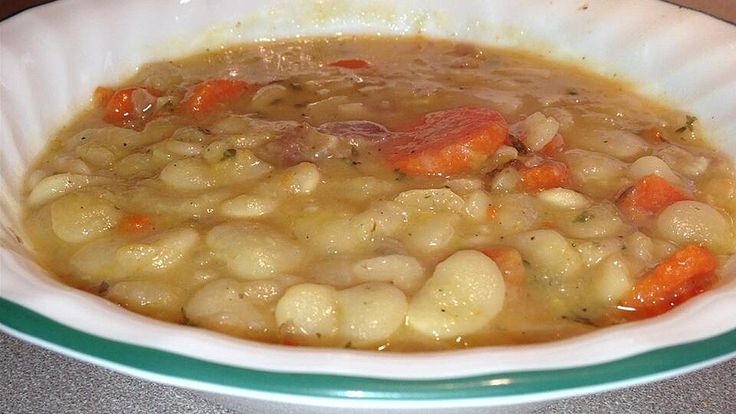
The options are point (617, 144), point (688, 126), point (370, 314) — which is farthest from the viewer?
point (688, 126)

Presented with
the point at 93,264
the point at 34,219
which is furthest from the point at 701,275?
the point at 34,219

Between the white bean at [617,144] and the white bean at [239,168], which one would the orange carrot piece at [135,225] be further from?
the white bean at [617,144]

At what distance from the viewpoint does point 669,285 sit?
4.27 ft

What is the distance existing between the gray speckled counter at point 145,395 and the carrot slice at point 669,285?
26 cm

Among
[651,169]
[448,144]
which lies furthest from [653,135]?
[448,144]

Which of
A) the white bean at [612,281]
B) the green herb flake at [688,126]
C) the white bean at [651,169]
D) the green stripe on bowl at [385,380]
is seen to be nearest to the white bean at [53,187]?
the green stripe on bowl at [385,380]

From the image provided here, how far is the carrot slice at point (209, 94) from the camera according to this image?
1.91 m

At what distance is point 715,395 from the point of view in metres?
1.49

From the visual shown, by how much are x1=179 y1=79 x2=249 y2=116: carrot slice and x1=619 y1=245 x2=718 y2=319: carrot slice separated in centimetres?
112

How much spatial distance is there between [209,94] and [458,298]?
101cm

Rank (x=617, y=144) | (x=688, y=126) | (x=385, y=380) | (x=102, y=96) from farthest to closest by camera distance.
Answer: (x=102, y=96) < (x=688, y=126) < (x=617, y=144) < (x=385, y=380)

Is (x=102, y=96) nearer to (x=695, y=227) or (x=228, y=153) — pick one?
(x=228, y=153)

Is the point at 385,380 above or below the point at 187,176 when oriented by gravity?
above

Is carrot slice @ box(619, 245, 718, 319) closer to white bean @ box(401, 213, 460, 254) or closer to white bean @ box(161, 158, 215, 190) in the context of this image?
white bean @ box(401, 213, 460, 254)
